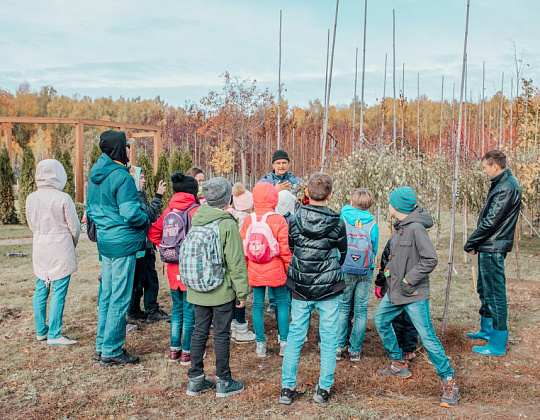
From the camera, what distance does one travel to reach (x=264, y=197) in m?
3.86

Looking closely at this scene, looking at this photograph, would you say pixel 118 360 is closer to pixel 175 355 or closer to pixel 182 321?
pixel 175 355

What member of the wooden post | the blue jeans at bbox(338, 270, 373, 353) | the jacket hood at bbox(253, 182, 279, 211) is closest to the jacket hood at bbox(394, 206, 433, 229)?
the blue jeans at bbox(338, 270, 373, 353)

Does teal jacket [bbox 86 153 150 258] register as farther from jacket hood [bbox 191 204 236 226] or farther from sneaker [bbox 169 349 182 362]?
sneaker [bbox 169 349 182 362]

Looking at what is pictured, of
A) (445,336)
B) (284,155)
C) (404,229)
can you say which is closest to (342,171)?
(284,155)

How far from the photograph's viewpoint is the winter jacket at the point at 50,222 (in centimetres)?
421

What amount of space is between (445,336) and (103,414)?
124 inches

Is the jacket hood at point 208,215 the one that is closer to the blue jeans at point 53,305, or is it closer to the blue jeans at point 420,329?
the blue jeans at point 420,329

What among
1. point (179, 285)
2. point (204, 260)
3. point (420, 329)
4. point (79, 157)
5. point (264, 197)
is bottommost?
point (420, 329)

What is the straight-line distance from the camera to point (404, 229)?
134 inches

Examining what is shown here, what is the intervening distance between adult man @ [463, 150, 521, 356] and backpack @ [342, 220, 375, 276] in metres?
1.05

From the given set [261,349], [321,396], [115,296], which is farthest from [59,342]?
[321,396]

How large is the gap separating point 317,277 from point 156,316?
261 centimetres

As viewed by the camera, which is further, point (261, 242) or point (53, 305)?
point (53, 305)

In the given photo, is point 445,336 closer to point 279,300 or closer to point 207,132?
point 279,300
